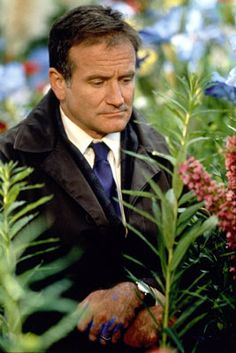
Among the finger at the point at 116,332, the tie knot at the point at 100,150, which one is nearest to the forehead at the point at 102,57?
the tie knot at the point at 100,150

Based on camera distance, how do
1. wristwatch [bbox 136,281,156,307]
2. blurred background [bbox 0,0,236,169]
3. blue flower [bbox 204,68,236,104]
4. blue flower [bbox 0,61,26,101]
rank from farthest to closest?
1. blue flower [bbox 0,61,26,101]
2. blurred background [bbox 0,0,236,169]
3. blue flower [bbox 204,68,236,104]
4. wristwatch [bbox 136,281,156,307]

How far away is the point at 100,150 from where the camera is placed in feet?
9.80

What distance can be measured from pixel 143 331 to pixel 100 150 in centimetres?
59

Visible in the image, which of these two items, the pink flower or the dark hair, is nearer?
the pink flower

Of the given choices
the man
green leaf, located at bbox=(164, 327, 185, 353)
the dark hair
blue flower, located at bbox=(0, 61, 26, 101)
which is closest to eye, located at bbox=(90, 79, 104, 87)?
the man

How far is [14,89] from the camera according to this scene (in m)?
5.02

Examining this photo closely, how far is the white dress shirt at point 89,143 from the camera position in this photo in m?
2.97

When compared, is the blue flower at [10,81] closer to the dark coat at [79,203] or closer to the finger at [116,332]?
the dark coat at [79,203]

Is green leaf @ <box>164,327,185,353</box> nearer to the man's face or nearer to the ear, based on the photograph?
the man's face

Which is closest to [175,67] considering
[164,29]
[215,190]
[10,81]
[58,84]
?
[164,29]

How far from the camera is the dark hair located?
9.36 feet

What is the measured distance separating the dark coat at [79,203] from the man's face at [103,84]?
4.0 inches

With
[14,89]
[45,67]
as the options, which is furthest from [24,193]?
[45,67]

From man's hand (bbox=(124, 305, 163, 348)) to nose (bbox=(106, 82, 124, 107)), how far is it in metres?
0.59
